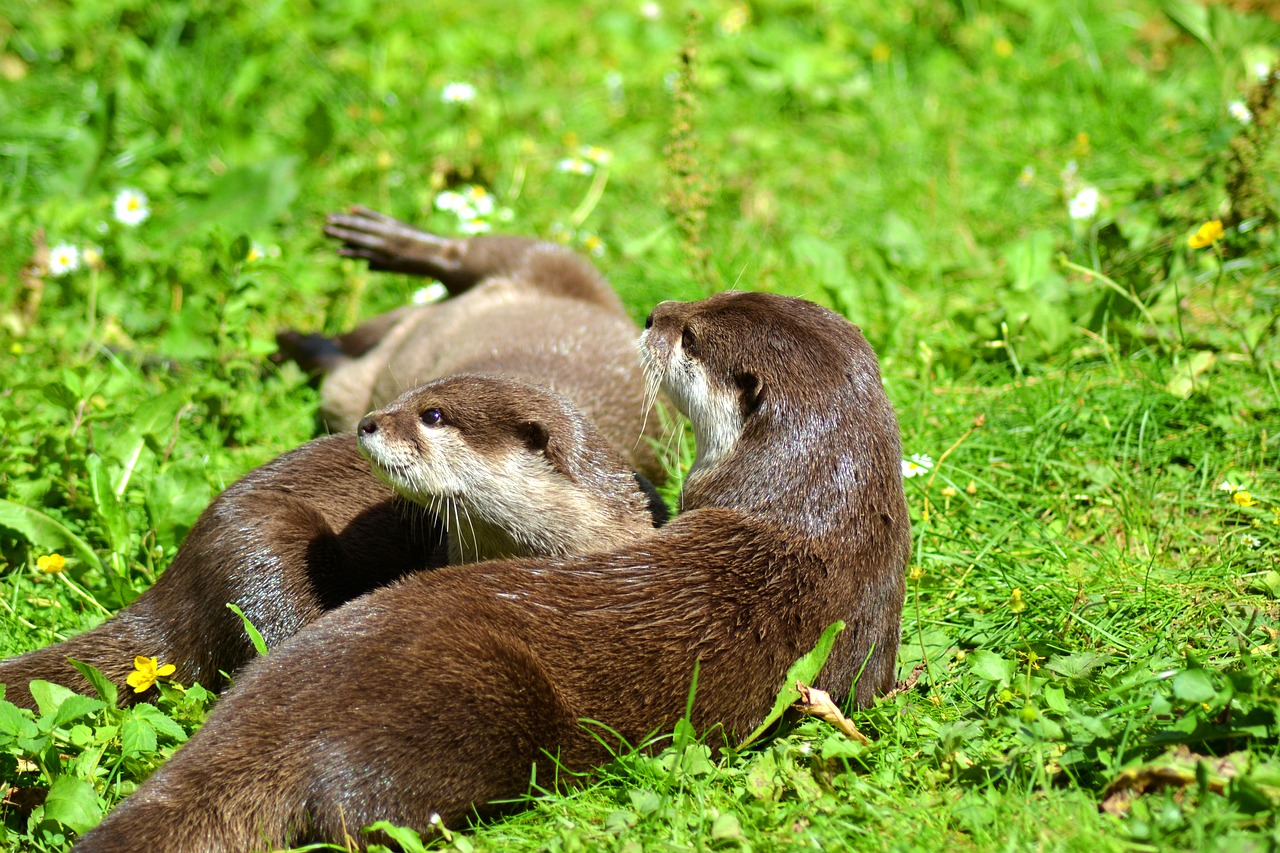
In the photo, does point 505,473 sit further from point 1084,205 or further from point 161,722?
point 1084,205

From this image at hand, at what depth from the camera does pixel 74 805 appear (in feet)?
6.57

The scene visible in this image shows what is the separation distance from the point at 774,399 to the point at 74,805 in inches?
53.8

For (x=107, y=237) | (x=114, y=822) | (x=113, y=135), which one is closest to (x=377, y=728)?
(x=114, y=822)

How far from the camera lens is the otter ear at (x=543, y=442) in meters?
2.45

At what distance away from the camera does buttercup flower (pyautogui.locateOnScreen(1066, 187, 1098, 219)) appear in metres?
3.55

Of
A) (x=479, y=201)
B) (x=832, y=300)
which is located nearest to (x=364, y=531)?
(x=832, y=300)

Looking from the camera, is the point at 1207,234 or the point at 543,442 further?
the point at 1207,234

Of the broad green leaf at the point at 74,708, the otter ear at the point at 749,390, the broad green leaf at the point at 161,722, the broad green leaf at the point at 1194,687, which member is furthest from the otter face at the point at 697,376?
the broad green leaf at the point at 74,708

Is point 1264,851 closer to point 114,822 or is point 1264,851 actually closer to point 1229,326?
point 114,822

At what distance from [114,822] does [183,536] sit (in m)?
1.08

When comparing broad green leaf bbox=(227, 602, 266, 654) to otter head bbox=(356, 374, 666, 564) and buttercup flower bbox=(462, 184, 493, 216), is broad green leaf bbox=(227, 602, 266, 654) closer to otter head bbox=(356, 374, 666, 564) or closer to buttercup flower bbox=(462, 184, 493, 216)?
otter head bbox=(356, 374, 666, 564)

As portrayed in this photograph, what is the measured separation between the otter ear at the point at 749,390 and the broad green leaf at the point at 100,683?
1.25 metres

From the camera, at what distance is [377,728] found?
1.83 m

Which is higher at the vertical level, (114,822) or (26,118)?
(26,118)
